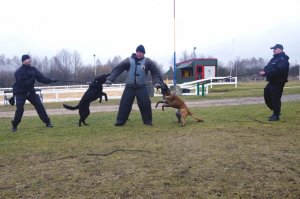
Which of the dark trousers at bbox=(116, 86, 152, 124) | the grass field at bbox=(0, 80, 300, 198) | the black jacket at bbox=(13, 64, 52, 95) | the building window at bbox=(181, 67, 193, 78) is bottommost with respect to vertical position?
the grass field at bbox=(0, 80, 300, 198)

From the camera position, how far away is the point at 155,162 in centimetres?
534

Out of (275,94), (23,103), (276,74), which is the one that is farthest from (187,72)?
(23,103)

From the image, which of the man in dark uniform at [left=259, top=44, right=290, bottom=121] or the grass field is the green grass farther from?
the man in dark uniform at [left=259, top=44, right=290, bottom=121]

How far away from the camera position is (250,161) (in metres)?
5.23

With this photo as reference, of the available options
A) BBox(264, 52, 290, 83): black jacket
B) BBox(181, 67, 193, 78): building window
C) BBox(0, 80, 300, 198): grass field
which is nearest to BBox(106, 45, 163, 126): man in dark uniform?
BBox(0, 80, 300, 198): grass field

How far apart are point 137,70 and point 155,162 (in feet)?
14.5

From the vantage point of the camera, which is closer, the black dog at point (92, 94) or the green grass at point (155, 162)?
the green grass at point (155, 162)

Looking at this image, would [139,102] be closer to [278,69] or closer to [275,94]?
[275,94]

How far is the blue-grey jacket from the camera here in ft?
30.9

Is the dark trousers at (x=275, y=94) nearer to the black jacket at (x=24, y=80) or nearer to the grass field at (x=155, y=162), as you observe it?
the grass field at (x=155, y=162)

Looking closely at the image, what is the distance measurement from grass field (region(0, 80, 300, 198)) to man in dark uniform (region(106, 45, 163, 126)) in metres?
0.93

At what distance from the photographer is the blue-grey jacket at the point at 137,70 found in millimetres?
9406

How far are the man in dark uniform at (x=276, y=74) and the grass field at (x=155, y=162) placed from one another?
89 cm

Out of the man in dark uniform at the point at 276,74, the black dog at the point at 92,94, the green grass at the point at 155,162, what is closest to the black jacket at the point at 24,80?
the black dog at the point at 92,94
